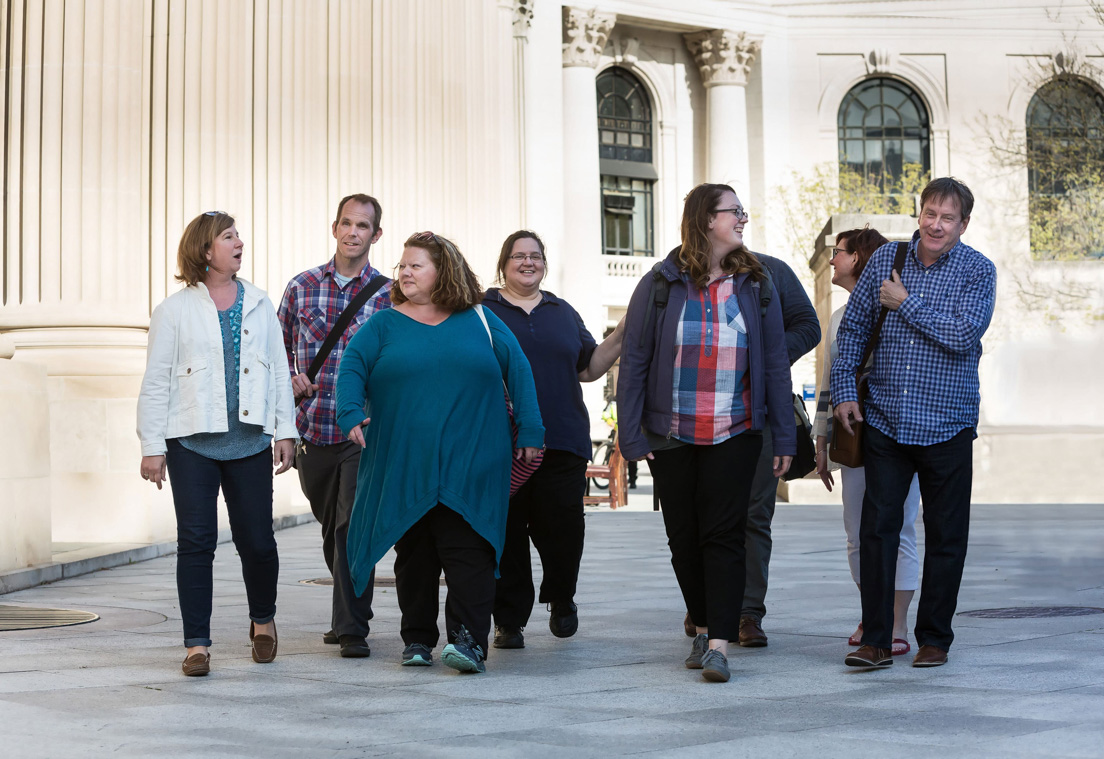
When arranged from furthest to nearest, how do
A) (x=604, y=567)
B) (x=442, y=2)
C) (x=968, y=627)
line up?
(x=442, y=2)
(x=604, y=567)
(x=968, y=627)

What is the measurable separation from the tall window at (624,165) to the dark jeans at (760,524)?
3877cm

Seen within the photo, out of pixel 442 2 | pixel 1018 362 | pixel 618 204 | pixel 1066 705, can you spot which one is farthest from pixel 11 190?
pixel 1018 362

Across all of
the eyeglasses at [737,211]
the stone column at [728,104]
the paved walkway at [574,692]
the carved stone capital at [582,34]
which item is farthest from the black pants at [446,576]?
the stone column at [728,104]

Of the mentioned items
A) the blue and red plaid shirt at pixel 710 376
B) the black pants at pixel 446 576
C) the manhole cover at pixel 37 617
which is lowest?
the manhole cover at pixel 37 617

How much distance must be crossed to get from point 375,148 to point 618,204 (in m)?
29.5

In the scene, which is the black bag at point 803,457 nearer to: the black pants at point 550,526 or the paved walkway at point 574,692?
the paved walkway at point 574,692

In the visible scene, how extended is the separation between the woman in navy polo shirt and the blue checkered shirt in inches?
42.8

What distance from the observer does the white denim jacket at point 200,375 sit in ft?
19.0

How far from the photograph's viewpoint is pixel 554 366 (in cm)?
661

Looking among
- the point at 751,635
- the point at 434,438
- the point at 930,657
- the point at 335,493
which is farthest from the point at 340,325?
the point at 930,657

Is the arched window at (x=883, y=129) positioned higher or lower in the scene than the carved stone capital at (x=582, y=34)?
lower

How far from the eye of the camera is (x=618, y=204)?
45594mm

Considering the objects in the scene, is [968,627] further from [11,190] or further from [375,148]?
[375,148]

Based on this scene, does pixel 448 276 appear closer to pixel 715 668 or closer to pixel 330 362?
pixel 330 362
